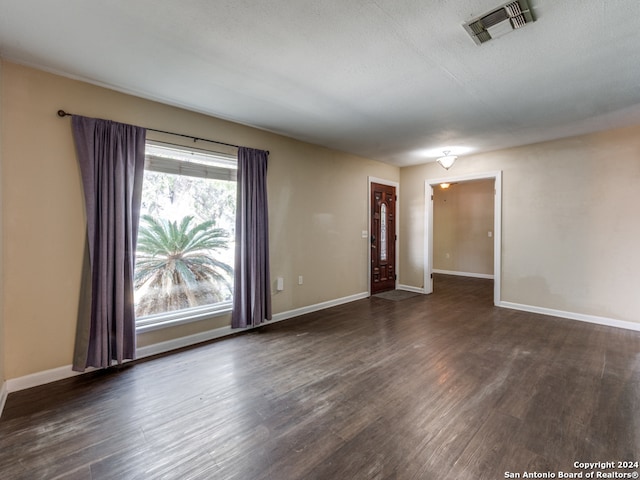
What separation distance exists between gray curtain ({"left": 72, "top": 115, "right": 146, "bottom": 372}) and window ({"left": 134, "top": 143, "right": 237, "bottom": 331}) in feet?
0.74

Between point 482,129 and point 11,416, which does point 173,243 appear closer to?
point 11,416

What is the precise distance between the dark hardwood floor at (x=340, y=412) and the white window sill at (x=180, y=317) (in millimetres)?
342

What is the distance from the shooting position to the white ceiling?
184cm

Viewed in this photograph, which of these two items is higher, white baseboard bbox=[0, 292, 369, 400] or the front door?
the front door

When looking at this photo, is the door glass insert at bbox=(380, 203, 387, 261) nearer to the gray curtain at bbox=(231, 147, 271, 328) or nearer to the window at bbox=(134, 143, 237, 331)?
the gray curtain at bbox=(231, 147, 271, 328)

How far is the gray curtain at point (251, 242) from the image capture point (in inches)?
147

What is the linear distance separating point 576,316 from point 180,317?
5465 mm

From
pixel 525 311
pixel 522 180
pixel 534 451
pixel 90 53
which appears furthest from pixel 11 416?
pixel 522 180

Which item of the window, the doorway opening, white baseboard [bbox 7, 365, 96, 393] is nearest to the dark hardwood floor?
white baseboard [bbox 7, 365, 96, 393]

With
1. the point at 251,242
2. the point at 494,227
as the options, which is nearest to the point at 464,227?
the point at 494,227

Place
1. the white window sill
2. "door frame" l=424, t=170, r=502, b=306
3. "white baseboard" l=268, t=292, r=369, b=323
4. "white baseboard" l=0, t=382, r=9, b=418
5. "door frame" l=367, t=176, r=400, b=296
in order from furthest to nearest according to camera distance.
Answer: "door frame" l=367, t=176, r=400, b=296
"door frame" l=424, t=170, r=502, b=306
"white baseboard" l=268, t=292, r=369, b=323
the white window sill
"white baseboard" l=0, t=382, r=9, b=418

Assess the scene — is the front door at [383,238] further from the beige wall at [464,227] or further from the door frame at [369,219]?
the beige wall at [464,227]

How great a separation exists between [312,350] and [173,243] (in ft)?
6.57

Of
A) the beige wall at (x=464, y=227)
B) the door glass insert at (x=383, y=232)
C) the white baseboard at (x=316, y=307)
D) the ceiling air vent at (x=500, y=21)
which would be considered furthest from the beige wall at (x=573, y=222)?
the ceiling air vent at (x=500, y=21)
